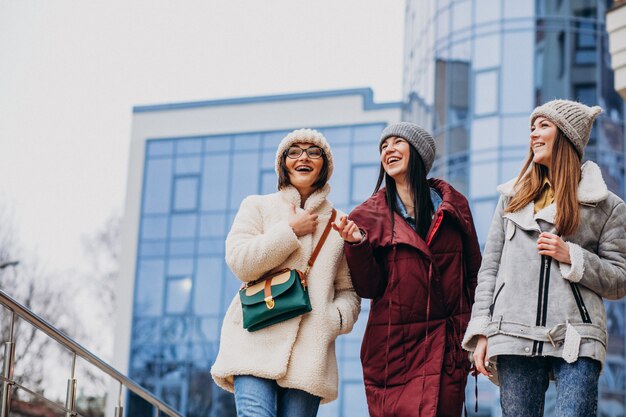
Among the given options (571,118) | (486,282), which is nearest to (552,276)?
(486,282)

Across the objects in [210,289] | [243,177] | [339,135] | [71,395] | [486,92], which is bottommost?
[71,395]

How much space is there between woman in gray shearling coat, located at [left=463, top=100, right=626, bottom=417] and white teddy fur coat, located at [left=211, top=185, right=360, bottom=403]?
2.67ft

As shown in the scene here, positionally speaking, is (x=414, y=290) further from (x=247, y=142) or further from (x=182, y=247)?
(x=247, y=142)

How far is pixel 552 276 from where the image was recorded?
5.28m

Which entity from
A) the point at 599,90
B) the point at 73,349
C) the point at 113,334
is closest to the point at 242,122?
the point at 113,334

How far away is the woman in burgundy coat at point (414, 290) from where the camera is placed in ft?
18.5

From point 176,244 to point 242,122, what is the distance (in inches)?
224

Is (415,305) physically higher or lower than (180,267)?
lower

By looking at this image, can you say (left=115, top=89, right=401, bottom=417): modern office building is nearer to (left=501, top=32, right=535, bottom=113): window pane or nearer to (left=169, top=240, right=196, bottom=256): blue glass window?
(left=169, top=240, right=196, bottom=256): blue glass window

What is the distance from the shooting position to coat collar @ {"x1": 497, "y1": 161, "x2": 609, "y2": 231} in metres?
A: 5.39

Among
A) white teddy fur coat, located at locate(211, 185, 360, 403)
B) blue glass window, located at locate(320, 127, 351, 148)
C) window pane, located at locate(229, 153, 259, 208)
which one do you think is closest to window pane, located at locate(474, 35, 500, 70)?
blue glass window, located at locate(320, 127, 351, 148)

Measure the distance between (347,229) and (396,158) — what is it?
64 centimetres

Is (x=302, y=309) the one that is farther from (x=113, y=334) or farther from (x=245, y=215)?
(x=113, y=334)

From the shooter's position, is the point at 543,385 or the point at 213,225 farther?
the point at 213,225
